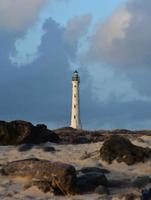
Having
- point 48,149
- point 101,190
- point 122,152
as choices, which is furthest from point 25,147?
point 101,190

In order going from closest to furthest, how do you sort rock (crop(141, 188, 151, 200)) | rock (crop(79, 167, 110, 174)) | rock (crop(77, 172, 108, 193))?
1. rock (crop(141, 188, 151, 200))
2. rock (crop(77, 172, 108, 193))
3. rock (crop(79, 167, 110, 174))

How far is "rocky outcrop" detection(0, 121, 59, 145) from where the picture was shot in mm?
24438

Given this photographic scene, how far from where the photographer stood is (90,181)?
16781 mm

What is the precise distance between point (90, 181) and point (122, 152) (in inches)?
146

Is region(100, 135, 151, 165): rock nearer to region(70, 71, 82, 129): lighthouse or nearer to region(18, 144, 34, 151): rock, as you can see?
region(18, 144, 34, 151): rock

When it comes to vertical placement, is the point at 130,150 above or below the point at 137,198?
above

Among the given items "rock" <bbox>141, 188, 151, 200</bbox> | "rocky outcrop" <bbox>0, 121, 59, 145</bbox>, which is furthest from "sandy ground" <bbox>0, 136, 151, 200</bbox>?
"rocky outcrop" <bbox>0, 121, 59, 145</bbox>

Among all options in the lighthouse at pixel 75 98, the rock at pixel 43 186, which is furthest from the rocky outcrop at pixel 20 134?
the lighthouse at pixel 75 98

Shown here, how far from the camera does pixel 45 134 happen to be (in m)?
25.6

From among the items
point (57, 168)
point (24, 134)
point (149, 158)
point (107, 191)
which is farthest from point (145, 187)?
point (24, 134)

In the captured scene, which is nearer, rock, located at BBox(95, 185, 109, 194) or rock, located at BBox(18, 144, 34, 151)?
rock, located at BBox(95, 185, 109, 194)

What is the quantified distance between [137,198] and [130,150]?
17.0ft

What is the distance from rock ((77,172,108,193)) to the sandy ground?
1.20 feet

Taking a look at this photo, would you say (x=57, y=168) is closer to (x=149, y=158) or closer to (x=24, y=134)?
(x=149, y=158)
